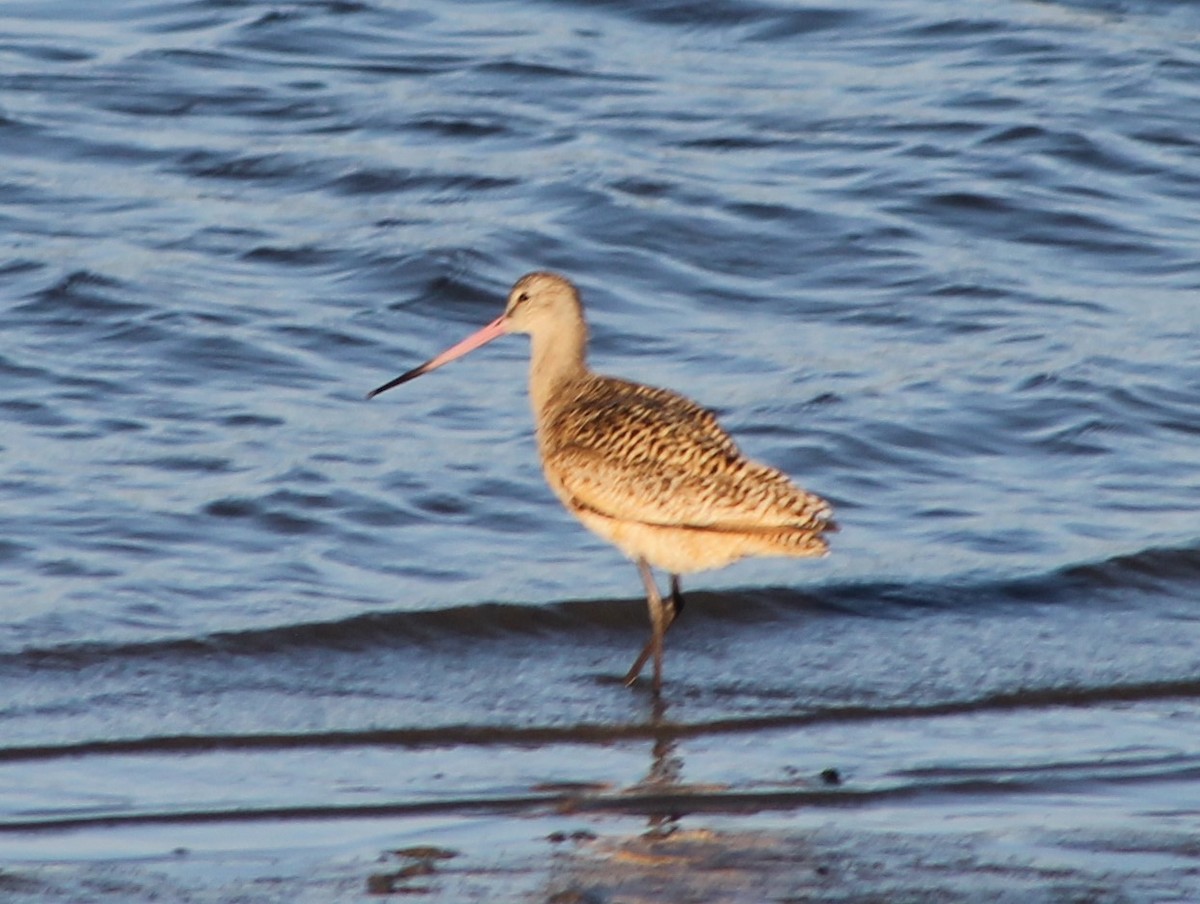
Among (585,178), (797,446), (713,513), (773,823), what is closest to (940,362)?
(797,446)

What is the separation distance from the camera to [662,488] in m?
6.11

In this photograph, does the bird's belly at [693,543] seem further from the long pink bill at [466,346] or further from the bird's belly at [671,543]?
the long pink bill at [466,346]

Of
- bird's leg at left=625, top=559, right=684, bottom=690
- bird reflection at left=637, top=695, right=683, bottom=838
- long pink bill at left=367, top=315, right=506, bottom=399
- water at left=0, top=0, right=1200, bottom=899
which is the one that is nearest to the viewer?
bird reflection at left=637, top=695, right=683, bottom=838

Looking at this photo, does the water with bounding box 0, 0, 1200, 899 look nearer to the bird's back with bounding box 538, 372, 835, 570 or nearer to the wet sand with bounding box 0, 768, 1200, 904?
the wet sand with bounding box 0, 768, 1200, 904

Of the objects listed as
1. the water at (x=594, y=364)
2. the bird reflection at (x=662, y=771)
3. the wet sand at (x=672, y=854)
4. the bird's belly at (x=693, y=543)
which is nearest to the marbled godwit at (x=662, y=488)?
the bird's belly at (x=693, y=543)

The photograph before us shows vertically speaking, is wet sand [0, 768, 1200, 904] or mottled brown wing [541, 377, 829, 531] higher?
mottled brown wing [541, 377, 829, 531]

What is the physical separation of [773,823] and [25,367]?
15.0ft

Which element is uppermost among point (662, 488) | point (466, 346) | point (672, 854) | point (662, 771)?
point (466, 346)

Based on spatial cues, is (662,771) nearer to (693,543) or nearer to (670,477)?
(693,543)

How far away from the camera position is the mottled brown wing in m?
5.98

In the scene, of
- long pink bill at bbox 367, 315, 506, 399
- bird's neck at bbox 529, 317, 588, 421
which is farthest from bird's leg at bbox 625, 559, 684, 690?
long pink bill at bbox 367, 315, 506, 399

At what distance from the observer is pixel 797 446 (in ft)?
26.9

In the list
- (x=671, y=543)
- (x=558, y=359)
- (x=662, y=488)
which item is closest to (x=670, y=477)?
(x=662, y=488)

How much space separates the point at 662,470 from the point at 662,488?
2.2 inches
